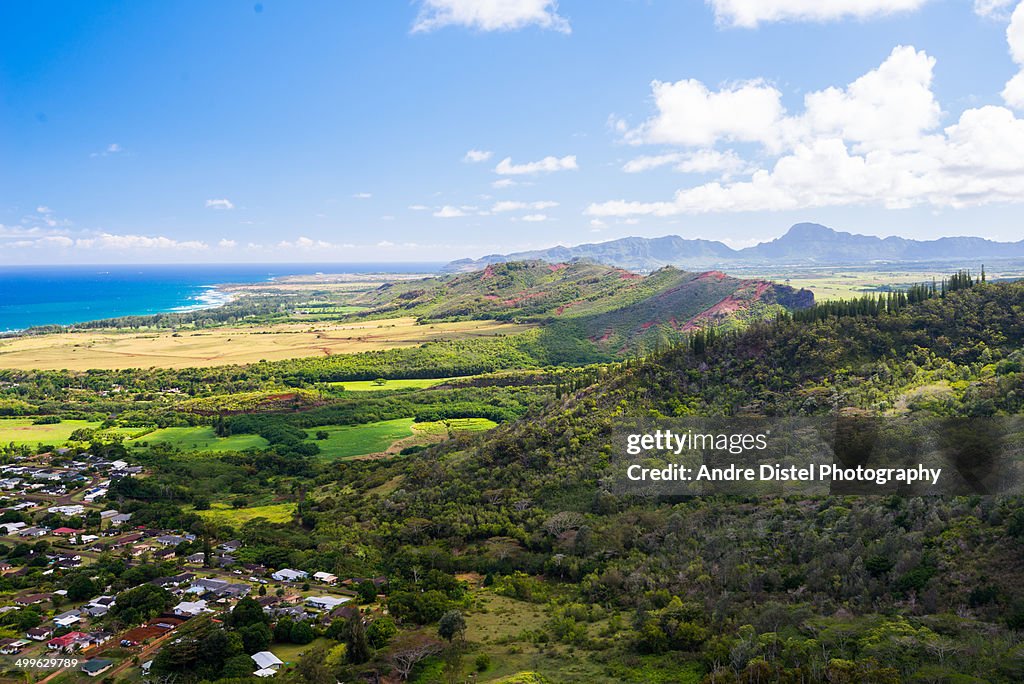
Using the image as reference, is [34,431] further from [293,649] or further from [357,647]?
[357,647]

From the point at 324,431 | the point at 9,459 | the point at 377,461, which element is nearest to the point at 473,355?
the point at 324,431

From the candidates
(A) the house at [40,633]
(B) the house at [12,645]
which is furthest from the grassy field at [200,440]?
(B) the house at [12,645]

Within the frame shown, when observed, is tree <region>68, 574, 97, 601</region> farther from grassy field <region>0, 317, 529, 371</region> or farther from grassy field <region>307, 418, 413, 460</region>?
grassy field <region>0, 317, 529, 371</region>

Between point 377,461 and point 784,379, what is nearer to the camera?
point 784,379

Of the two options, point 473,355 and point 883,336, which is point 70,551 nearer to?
point 883,336

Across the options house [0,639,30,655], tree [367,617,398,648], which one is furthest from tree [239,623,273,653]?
house [0,639,30,655]

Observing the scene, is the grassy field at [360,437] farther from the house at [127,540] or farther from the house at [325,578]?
the house at [325,578]

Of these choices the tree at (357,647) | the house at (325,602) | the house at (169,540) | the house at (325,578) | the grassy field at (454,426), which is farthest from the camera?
the grassy field at (454,426)
